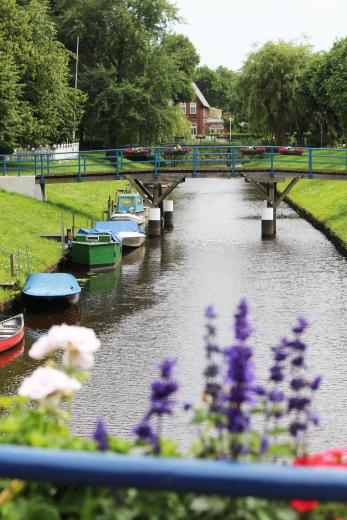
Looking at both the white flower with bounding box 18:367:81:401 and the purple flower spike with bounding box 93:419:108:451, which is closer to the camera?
the purple flower spike with bounding box 93:419:108:451

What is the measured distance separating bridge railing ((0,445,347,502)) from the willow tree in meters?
82.5

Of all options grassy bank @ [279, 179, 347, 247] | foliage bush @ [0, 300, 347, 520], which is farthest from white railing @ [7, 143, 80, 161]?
foliage bush @ [0, 300, 347, 520]

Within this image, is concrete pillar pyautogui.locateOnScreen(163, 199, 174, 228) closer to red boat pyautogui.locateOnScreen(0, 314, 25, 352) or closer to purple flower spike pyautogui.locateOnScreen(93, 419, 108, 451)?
red boat pyautogui.locateOnScreen(0, 314, 25, 352)

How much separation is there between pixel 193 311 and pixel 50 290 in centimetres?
454

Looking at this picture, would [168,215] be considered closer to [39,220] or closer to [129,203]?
[129,203]

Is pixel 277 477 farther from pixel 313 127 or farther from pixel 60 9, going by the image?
pixel 313 127

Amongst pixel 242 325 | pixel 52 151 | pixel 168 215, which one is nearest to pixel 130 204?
pixel 168 215

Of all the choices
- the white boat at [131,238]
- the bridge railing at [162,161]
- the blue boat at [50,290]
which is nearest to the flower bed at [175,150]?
the bridge railing at [162,161]

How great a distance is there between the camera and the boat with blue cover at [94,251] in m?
34.9

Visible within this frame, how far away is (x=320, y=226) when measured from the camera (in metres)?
46.5

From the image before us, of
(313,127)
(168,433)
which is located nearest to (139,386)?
(168,433)

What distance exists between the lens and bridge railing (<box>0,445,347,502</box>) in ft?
10.2

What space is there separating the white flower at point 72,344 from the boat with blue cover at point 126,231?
35.2 metres

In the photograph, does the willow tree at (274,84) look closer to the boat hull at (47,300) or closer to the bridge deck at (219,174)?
the bridge deck at (219,174)
